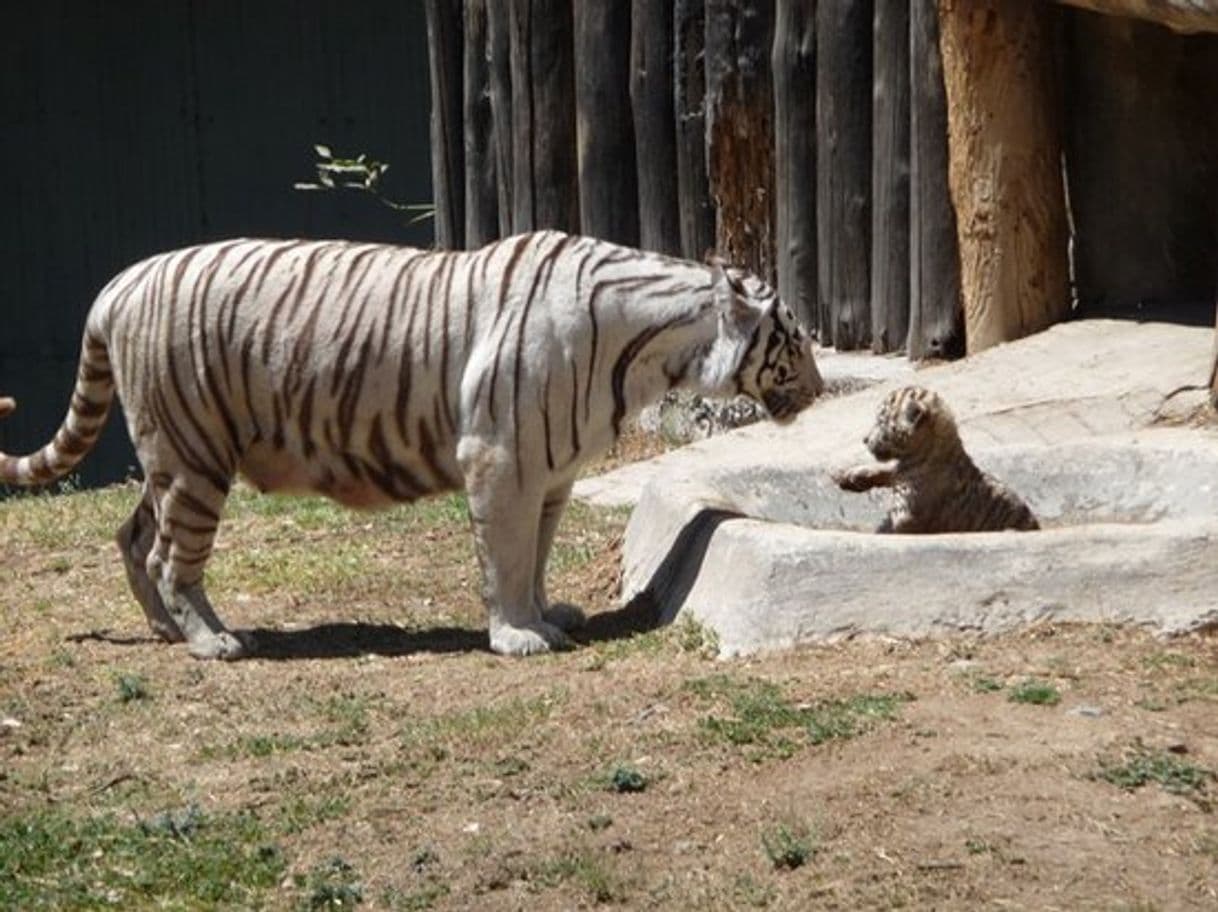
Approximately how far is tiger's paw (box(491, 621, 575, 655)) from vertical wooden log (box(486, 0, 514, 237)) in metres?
5.87

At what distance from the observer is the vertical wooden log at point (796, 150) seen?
1171cm

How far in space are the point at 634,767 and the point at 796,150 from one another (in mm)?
5645

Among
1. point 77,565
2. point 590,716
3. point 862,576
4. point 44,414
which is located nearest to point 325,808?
point 590,716

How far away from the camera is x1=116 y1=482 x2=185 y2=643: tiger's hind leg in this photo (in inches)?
341

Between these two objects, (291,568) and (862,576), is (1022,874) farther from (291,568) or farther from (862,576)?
(291,568)

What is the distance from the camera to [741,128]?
12133mm

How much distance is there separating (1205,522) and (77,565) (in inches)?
185

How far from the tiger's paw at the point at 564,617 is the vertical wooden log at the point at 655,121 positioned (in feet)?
14.6

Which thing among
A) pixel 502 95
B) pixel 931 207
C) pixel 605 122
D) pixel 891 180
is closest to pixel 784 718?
pixel 931 207

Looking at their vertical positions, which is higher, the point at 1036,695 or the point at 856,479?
the point at 856,479

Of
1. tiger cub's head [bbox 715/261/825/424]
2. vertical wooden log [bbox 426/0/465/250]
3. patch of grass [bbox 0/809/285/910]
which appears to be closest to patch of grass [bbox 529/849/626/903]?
patch of grass [bbox 0/809/285/910]

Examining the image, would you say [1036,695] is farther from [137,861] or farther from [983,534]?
[137,861]

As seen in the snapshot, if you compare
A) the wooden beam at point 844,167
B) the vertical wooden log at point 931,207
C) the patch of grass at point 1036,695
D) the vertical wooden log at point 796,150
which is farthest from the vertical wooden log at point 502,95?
the patch of grass at point 1036,695

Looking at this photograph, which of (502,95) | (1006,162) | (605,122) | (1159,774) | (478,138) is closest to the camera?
(1159,774)
